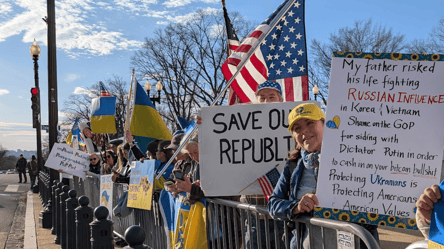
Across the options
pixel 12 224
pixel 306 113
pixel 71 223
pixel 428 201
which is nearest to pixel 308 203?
pixel 306 113

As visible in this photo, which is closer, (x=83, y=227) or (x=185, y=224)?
(x=185, y=224)

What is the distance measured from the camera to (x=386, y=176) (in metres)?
2.36

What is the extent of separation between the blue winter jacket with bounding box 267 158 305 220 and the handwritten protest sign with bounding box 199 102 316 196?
0.77 m

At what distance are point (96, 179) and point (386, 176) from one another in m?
7.45

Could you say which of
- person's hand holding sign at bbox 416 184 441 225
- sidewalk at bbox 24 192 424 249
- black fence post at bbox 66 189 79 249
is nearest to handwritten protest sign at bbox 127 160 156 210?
black fence post at bbox 66 189 79 249

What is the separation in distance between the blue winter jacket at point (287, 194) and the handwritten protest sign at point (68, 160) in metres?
7.35

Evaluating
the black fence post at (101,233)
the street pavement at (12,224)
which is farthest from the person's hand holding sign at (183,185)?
the street pavement at (12,224)

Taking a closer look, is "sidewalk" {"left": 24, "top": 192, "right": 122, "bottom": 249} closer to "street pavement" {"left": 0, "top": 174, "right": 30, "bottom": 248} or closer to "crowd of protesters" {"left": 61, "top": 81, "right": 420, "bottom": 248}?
"street pavement" {"left": 0, "top": 174, "right": 30, "bottom": 248}

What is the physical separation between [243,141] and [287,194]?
97 cm

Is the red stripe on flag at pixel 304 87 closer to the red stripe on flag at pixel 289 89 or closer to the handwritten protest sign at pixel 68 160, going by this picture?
the red stripe on flag at pixel 289 89

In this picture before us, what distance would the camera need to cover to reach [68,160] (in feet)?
32.3

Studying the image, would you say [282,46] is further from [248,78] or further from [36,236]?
[36,236]

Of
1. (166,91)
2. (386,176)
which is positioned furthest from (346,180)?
(166,91)

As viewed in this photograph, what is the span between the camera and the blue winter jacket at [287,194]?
295 cm
